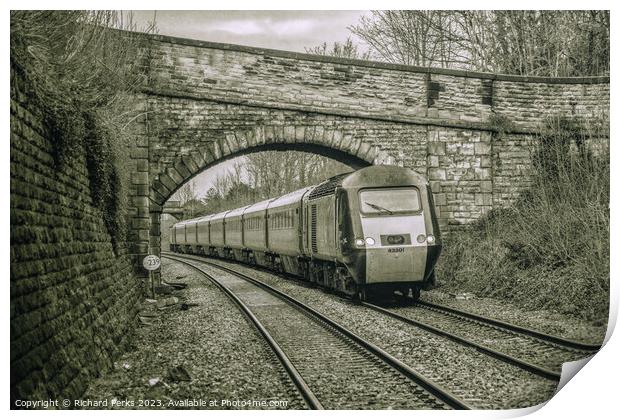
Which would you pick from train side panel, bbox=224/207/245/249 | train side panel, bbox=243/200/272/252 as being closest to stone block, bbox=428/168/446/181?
train side panel, bbox=243/200/272/252

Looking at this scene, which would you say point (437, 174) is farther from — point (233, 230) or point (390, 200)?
point (233, 230)

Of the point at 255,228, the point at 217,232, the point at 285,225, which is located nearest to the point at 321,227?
the point at 285,225

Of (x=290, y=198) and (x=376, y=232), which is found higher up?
(x=290, y=198)

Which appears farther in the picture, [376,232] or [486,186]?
[486,186]

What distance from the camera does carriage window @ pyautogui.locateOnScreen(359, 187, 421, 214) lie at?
908 cm

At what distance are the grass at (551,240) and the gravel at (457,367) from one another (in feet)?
4.57

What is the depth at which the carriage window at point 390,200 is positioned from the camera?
9078 mm

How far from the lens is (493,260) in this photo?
9.63 meters

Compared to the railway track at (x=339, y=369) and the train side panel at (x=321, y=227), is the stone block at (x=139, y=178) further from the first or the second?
the train side panel at (x=321, y=227)

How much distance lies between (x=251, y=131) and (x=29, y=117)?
18.5 ft

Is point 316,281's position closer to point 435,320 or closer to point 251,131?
point 251,131

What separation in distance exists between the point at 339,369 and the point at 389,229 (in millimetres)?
3400

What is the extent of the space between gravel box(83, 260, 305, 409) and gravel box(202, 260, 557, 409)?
128 centimetres

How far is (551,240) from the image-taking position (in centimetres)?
832
